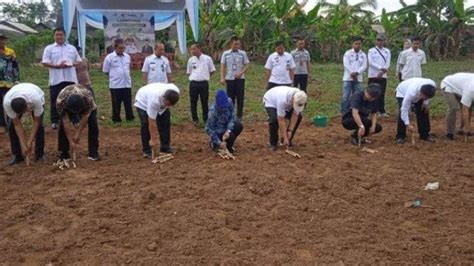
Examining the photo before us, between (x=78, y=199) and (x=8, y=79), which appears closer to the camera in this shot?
(x=78, y=199)

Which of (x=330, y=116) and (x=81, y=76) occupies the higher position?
(x=81, y=76)

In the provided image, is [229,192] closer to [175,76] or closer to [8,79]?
[8,79]

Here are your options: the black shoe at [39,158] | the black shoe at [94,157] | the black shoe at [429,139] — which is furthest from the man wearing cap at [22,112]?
the black shoe at [429,139]

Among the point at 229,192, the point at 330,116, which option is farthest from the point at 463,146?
the point at 229,192

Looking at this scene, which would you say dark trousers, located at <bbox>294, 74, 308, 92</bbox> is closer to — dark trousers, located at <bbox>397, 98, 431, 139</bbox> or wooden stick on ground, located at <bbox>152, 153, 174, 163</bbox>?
dark trousers, located at <bbox>397, 98, 431, 139</bbox>

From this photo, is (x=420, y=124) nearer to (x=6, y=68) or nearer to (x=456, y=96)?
(x=456, y=96)

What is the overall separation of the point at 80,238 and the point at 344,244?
6.66ft

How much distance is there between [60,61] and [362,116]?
170 inches

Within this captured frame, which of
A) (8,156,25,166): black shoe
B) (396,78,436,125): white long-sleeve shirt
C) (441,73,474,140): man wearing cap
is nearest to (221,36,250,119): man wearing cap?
(396,78,436,125): white long-sleeve shirt

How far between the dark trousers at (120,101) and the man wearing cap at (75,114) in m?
2.17

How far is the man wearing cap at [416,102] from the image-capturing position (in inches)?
260

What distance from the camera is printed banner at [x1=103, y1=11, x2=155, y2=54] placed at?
13859 mm

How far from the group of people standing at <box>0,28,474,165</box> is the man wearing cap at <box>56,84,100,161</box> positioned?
0.01m

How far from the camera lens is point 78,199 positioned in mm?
4797
